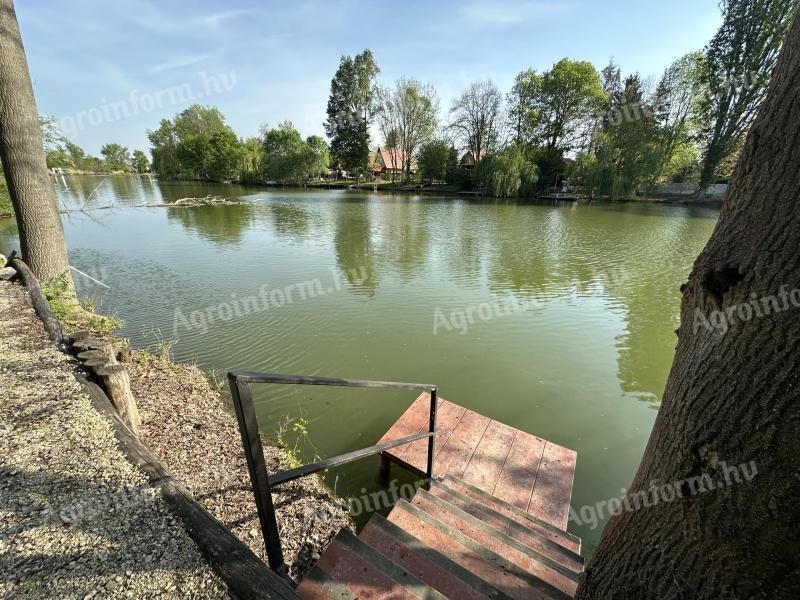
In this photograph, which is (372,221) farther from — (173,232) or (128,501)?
(128,501)

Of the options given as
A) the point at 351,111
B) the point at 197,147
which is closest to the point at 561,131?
the point at 351,111

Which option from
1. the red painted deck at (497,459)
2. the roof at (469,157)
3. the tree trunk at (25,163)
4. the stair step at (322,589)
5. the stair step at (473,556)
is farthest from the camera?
the roof at (469,157)

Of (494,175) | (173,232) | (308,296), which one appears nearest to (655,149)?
(494,175)

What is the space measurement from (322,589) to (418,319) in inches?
216

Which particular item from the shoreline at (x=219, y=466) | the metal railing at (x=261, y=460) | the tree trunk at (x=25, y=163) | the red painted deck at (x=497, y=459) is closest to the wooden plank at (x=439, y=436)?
the red painted deck at (x=497, y=459)

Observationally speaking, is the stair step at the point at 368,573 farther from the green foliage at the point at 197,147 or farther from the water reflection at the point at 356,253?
the green foliage at the point at 197,147

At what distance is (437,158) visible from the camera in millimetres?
39406

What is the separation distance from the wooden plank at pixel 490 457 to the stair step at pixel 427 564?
129 cm

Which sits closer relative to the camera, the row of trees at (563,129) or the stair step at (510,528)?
the stair step at (510,528)

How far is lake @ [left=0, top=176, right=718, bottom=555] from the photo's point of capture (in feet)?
13.7

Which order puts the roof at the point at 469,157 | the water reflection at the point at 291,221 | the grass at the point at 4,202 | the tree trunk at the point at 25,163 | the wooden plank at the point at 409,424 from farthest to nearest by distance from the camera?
the roof at the point at 469,157 → the water reflection at the point at 291,221 → the grass at the point at 4,202 → the tree trunk at the point at 25,163 → the wooden plank at the point at 409,424

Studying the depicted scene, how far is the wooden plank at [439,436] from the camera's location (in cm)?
327

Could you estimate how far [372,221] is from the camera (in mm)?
18875

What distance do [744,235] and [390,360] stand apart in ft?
15.6
